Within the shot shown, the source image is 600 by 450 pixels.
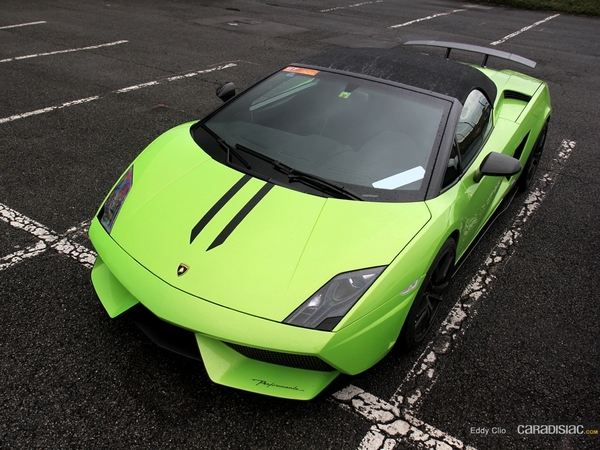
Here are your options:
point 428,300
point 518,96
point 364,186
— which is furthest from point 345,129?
point 518,96

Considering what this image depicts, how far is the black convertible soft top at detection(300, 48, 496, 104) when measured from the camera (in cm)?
293

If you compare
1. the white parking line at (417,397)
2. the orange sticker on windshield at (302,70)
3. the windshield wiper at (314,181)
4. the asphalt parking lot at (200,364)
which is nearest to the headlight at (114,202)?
the asphalt parking lot at (200,364)

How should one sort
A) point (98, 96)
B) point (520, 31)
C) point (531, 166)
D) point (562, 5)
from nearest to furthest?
point (531, 166) → point (98, 96) → point (520, 31) → point (562, 5)

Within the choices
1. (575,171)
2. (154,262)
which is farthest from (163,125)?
(575,171)

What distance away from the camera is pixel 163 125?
4984 millimetres

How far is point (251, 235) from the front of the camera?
7.22 feet

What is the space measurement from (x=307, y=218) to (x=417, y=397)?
3.22ft

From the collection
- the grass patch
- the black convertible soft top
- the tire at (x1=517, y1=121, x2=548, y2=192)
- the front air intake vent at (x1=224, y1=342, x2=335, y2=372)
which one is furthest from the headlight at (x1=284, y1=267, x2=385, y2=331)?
the grass patch

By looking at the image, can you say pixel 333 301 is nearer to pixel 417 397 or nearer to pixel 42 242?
pixel 417 397

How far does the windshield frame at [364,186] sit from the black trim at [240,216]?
85mm

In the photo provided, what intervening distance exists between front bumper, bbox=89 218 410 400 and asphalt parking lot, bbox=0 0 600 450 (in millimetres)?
188

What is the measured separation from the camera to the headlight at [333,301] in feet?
6.35

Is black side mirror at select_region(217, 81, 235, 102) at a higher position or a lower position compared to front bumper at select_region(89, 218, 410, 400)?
higher

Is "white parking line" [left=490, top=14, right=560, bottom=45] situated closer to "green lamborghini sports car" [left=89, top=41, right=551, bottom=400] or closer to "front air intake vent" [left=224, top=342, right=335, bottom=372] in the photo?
"green lamborghini sports car" [left=89, top=41, right=551, bottom=400]
